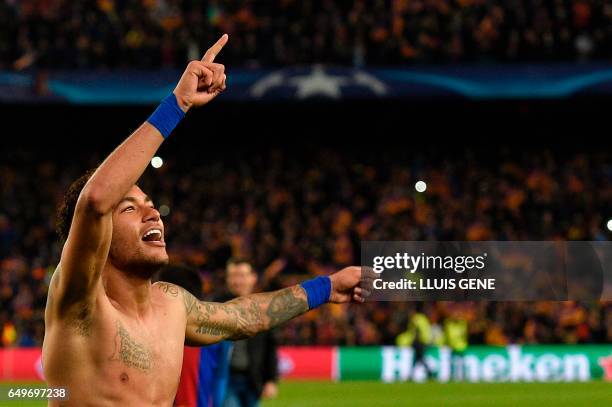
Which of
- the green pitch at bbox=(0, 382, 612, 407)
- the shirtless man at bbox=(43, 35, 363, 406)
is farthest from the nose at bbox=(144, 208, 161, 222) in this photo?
the green pitch at bbox=(0, 382, 612, 407)

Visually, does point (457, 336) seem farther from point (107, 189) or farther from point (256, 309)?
point (107, 189)

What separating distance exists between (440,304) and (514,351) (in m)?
1.60

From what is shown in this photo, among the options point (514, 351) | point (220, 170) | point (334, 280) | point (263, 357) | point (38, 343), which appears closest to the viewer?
point (334, 280)

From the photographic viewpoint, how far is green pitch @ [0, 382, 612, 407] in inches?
610

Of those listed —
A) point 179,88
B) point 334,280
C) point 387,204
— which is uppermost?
point 387,204

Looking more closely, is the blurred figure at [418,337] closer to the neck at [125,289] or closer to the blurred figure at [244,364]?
the blurred figure at [244,364]

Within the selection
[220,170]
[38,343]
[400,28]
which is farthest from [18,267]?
[400,28]

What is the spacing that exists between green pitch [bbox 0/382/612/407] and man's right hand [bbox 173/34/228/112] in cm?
1193

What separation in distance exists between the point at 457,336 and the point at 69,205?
16211 mm

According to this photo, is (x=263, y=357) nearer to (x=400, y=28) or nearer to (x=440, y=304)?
(x=440, y=304)

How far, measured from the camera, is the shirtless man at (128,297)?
3432 millimetres

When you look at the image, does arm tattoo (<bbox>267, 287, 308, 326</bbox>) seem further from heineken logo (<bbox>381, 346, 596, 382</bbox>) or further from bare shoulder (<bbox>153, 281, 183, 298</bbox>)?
heineken logo (<bbox>381, 346, 596, 382</bbox>)

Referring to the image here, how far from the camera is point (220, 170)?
26.8 m

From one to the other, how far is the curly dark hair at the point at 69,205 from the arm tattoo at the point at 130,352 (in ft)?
1.33
